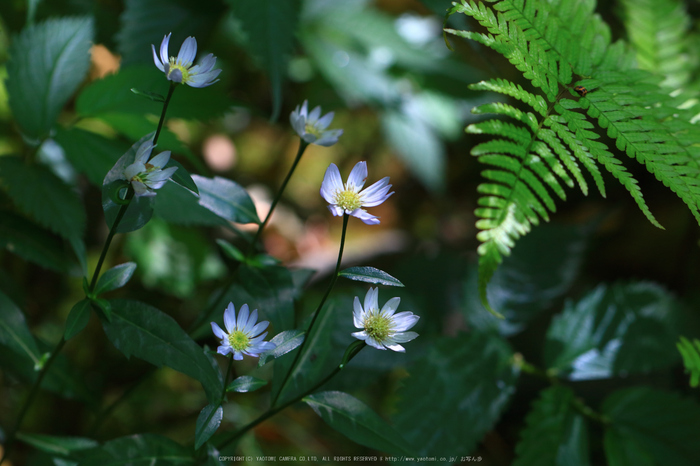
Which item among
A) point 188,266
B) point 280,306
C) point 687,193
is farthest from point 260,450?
point 687,193

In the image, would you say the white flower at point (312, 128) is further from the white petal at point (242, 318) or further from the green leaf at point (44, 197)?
the green leaf at point (44, 197)

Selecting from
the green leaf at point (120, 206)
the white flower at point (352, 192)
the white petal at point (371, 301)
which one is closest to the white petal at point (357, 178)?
the white flower at point (352, 192)

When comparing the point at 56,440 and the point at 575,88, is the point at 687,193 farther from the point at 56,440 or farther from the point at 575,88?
the point at 56,440

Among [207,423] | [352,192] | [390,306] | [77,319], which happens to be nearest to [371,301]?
[390,306]

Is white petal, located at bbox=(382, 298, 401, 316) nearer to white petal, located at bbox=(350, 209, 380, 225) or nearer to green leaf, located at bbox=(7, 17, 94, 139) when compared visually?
white petal, located at bbox=(350, 209, 380, 225)

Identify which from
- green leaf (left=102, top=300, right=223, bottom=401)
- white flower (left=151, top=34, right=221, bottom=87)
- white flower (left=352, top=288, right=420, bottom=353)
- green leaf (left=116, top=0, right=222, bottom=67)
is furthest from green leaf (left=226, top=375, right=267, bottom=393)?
green leaf (left=116, top=0, right=222, bottom=67)
